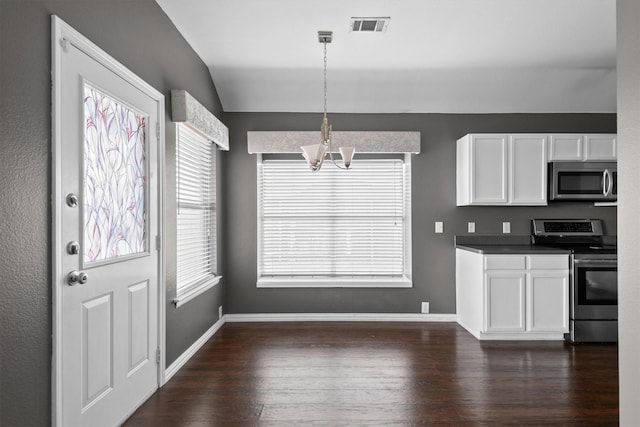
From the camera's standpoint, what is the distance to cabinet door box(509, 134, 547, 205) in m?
4.70

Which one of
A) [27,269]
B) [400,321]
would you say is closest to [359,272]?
[400,321]

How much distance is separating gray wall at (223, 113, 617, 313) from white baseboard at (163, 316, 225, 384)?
0.55 meters

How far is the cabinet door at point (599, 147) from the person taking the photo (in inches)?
185

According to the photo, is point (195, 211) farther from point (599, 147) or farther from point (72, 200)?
point (599, 147)

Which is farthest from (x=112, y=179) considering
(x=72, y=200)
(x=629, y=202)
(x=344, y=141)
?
(x=344, y=141)

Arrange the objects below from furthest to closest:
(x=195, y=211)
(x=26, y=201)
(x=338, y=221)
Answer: (x=338, y=221) → (x=195, y=211) → (x=26, y=201)

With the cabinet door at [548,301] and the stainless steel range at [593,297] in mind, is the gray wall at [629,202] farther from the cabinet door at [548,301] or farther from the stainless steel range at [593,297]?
the stainless steel range at [593,297]

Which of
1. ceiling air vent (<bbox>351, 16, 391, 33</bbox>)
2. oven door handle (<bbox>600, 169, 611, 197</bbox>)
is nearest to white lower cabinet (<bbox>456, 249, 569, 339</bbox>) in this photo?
oven door handle (<bbox>600, 169, 611, 197</bbox>)

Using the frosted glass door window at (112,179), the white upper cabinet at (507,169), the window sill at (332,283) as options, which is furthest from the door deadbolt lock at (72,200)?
the white upper cabinet at (507,169)

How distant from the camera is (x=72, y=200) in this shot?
81.7 inches

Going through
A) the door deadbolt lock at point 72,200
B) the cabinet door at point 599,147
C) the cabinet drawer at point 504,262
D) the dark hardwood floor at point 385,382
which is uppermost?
the cabinet door at point 599,147

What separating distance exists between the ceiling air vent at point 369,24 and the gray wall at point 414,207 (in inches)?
63.5

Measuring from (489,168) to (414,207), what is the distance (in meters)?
A: 0.89

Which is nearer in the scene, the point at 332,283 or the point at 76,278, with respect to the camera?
the point at 76,278
